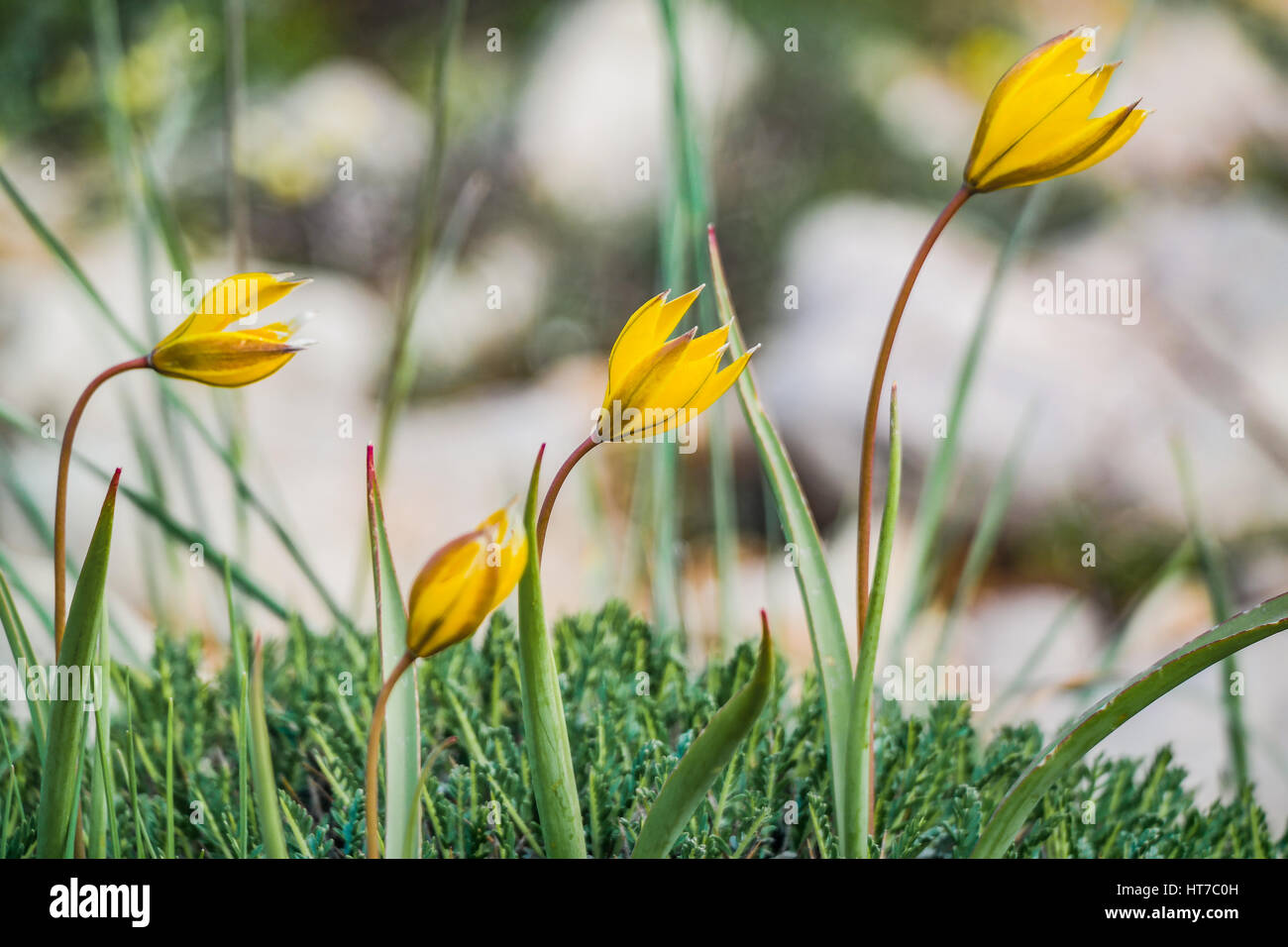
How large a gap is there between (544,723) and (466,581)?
0.07m

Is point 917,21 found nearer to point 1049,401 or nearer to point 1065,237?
point 1065,237

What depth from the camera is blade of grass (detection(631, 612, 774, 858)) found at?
0.88ft

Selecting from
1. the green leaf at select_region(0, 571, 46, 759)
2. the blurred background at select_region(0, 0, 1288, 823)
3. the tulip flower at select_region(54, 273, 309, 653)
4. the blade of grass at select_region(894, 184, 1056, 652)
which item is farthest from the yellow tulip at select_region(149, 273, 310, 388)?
the blurred background at select_region(0, 0, 1288, 823)

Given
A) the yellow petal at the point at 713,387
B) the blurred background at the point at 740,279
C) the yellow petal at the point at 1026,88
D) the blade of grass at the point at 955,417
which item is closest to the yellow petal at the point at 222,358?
the yellow petal at the point at 713,387

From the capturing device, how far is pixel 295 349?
0.28 meters

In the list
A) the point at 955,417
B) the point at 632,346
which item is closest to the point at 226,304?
the point at 632,346

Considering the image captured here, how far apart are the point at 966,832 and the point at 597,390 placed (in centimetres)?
161

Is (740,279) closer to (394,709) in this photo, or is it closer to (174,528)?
(174,528)

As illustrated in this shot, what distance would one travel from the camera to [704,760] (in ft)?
0.95

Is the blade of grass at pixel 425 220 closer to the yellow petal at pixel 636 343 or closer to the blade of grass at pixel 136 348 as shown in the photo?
the blade of grass at pixel 136 348

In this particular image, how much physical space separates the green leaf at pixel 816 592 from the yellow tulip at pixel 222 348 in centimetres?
15

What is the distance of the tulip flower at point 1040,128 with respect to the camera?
11.4 inches

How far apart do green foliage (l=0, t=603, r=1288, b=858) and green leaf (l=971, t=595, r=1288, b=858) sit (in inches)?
1.8
